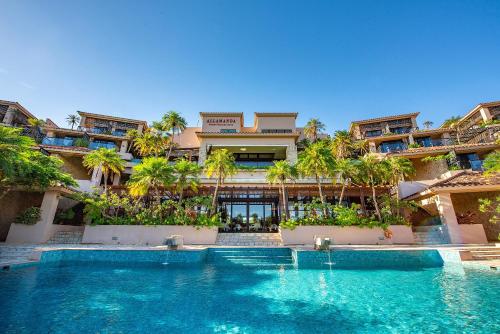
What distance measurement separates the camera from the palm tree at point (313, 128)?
37.4m

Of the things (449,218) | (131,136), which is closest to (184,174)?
(131,136)

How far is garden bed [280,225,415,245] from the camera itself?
17250mm

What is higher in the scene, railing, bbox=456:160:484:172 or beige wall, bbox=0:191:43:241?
railing, bbox=456:160:484:172

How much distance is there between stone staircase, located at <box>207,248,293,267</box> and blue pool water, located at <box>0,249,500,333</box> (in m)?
2.23

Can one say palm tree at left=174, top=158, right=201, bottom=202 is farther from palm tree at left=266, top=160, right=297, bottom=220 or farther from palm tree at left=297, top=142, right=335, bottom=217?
palm tree at left=297, top=142, right=335, bottom=217

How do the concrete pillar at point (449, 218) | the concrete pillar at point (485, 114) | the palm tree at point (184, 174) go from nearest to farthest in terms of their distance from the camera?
the concrete pillar at point (449, 218) < the palm tree at point (184, 174) < the concrete pillar at point (485, 114)

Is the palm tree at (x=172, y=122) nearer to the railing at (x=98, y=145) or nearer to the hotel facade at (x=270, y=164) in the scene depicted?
the hotel facade at (x=270, y=164)

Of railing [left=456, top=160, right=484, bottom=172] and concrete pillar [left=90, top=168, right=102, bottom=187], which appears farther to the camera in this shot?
concrete pillar [left=90, top=168, right=102, bottom=187]

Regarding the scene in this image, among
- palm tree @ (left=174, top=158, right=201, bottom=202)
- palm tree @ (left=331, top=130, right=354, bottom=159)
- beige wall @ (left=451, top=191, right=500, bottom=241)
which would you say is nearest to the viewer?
beige wall @ (left=451, top=191, right=500, bottom=241)

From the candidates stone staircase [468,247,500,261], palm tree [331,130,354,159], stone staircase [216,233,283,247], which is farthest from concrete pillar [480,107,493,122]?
stone staircase [216,233,283,247]

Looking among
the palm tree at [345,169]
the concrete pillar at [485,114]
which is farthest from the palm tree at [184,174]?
the concrete pillar at [485,114]

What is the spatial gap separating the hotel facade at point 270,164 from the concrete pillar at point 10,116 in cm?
10

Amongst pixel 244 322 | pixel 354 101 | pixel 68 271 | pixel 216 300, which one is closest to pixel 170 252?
pixel 68 271

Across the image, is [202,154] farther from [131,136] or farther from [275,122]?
[131,136]
